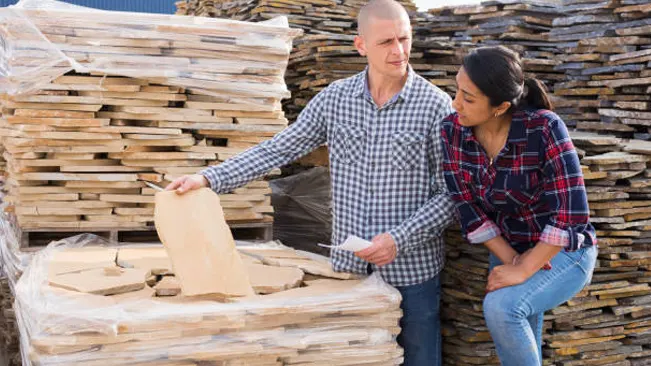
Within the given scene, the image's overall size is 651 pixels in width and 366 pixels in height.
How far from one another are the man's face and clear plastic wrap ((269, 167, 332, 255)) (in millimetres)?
1938

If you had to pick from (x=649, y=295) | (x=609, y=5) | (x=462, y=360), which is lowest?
(x=462, y=360)

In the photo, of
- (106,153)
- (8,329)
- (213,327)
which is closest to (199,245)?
(213,327)

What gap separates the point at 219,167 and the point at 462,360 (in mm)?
1855

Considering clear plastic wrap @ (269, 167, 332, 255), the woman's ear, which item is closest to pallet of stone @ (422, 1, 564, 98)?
clear plastic wrap @ (269, 167, 332, 255)

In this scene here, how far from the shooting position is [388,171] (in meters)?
3.50

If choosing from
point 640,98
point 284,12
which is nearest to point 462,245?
point 640,98

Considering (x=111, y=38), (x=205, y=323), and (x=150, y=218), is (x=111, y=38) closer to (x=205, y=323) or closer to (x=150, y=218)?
(x=150, y=218)

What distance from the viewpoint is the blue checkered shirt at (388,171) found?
347cm

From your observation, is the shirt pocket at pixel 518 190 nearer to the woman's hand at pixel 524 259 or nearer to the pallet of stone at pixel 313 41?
the woman's hand at pixel 524 259

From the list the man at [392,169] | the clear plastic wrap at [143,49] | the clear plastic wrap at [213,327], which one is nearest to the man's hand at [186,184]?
the man at [392,169]

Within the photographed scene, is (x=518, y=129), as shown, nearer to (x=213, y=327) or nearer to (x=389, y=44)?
(x=389, y=44)

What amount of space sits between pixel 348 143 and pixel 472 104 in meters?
0.76

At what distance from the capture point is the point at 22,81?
13.4 ft

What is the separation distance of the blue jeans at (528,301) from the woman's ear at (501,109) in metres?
0.61
